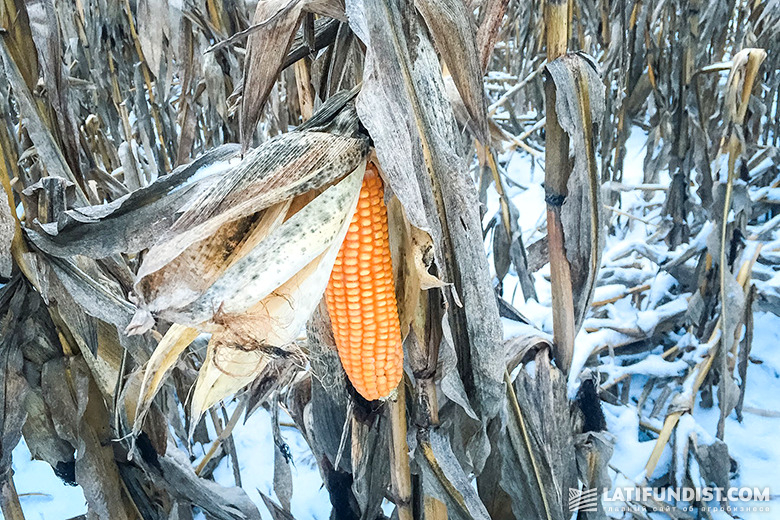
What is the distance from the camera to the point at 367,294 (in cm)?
55

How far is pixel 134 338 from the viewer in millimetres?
857

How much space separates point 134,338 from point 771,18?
2.00 meters

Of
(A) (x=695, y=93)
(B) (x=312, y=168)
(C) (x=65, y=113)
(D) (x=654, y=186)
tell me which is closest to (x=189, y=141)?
(C) (x=65, y=113)

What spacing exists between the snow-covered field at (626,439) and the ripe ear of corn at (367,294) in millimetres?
771

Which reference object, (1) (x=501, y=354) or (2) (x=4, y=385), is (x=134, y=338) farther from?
(1) (x=501, y=354)

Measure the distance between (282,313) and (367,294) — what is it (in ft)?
0.29

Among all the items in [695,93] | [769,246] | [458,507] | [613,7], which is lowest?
[769,246]

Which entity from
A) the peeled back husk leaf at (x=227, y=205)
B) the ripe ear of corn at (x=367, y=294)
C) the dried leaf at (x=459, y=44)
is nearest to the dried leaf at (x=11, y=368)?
the peeled back husk leaf at (x=227, y=205)

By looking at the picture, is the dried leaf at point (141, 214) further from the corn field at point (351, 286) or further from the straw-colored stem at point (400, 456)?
the straw-colored stem at point (400, 456)

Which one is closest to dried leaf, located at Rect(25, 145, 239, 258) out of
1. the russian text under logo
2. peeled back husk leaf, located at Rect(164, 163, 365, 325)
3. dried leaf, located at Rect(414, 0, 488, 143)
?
peeled back husk leaf, located at Rect(164, 163, 365, 325)

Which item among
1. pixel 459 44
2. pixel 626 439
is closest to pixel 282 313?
pixel 459 44

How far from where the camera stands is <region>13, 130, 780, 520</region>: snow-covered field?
139cm

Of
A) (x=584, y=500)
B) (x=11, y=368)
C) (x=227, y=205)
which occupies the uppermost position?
(x=227, y=205)

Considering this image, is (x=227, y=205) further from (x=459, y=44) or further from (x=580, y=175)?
(x=580, y=175)
